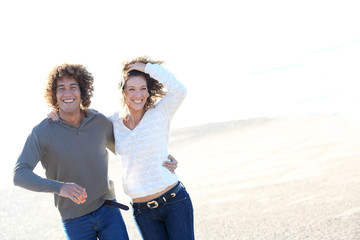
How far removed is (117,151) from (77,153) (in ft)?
0.89

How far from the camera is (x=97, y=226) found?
3266mm

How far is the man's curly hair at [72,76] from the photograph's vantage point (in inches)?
131

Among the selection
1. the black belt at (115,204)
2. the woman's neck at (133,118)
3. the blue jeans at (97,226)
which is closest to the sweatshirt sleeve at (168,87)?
the woman's neck at (133,118)

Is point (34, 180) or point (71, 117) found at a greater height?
point (71, 117)

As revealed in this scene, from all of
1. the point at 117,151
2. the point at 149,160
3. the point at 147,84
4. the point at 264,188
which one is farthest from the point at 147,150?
the point at 264,188

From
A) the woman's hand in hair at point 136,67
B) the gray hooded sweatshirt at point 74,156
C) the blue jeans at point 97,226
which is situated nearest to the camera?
the gray hooded sweatshirt at point 74,156

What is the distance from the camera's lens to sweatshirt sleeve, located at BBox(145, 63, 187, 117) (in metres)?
3.37

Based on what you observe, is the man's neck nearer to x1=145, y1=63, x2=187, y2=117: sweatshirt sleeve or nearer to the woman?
the woman

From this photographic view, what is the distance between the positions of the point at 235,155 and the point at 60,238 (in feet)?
13.8

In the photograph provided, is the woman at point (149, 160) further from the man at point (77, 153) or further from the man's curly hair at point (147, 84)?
the man at point (77, 153)

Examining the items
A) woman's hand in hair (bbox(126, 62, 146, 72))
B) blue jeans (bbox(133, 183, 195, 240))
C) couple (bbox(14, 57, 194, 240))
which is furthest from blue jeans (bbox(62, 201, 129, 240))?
woman's hand in hair (bbox(126, 62, 146, 72))

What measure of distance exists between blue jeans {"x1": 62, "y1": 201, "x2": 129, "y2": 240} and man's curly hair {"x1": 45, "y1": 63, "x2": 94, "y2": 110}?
76 cm

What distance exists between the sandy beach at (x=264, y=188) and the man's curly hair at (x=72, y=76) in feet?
8.84

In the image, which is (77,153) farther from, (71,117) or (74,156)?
(71,117)
